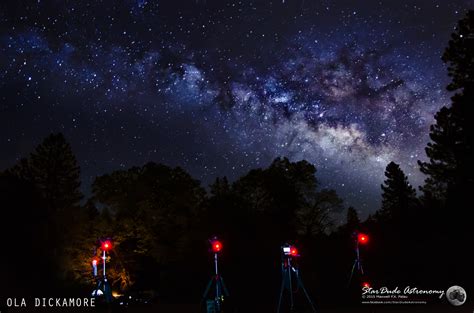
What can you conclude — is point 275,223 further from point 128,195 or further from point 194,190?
point 128,195

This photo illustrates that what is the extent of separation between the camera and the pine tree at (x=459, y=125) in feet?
132

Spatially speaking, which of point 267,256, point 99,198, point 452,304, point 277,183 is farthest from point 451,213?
point 99,198

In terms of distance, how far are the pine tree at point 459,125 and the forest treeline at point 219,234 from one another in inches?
3.2

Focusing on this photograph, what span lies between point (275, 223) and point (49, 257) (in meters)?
23.0

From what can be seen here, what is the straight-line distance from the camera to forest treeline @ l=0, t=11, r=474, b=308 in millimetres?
39325

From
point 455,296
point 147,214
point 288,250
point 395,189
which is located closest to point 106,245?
point 288,250

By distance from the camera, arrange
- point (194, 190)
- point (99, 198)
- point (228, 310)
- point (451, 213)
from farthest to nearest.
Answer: point (194, 190) → point (99, 198) → point (451, 213) → point (228, 310)

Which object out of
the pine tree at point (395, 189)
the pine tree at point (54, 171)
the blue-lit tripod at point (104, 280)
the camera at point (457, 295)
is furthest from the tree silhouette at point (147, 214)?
the pine tree at point (395, 189)

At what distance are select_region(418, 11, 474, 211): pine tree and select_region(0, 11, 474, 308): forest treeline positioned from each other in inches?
3.2

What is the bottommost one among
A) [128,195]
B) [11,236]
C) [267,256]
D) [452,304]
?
[452,304]

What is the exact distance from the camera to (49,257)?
1897 inches

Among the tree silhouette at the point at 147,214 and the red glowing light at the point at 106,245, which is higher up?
the tree silhouette at the point at 147,214

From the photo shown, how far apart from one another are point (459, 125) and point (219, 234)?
75.1 feet

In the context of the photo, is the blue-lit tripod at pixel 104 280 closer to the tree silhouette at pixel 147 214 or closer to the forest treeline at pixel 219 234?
the forest treeline at pixel 219 234
